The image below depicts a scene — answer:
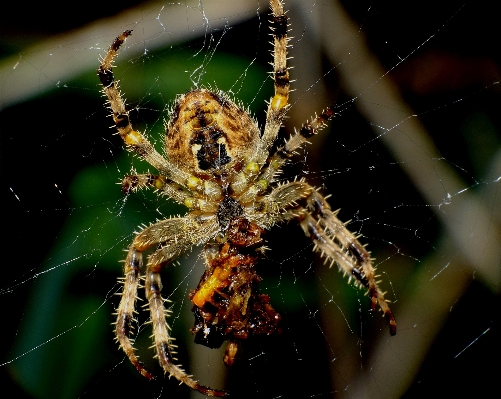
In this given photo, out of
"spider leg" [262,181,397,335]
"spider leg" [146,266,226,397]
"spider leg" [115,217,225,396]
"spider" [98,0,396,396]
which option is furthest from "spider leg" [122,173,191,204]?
"spider leg" [262,181,397,335]

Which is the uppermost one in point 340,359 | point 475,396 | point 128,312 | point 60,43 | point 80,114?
point 60,43

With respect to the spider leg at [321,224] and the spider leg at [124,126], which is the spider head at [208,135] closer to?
the spider leg at [124,126]

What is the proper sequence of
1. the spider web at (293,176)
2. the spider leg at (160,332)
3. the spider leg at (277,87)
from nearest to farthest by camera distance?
the spider leg at (160,332), the spider leg at (277,87), the spider web at (293,176)

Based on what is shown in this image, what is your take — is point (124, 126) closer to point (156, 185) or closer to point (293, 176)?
point (156, 185)

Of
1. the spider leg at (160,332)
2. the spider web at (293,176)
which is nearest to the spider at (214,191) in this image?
the spider leg at (160,332)

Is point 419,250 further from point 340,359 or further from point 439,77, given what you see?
point 439,77

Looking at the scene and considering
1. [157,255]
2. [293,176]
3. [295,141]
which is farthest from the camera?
[293,176]

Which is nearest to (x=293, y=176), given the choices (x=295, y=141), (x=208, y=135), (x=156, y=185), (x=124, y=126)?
(x=295, y=141)

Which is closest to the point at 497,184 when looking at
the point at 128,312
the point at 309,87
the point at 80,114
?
the point at 309,87
